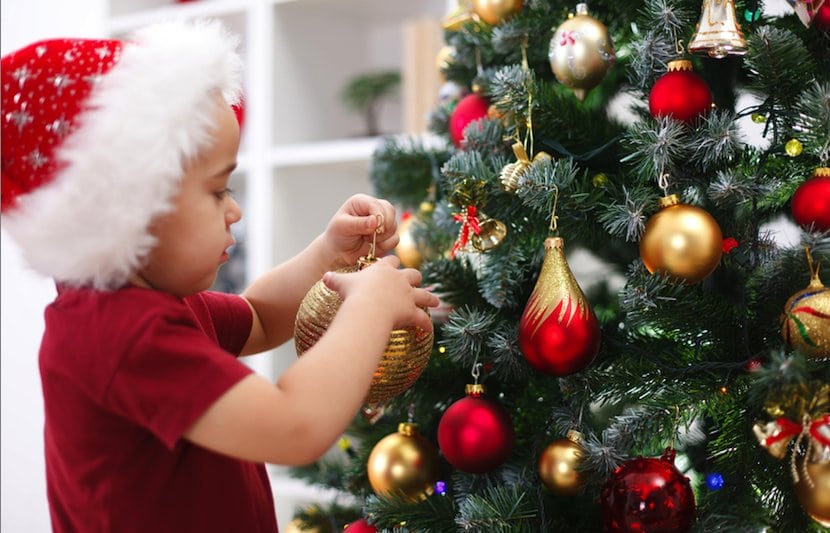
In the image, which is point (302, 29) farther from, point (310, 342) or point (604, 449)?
point (604, 449)

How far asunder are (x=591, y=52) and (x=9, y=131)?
511 mm

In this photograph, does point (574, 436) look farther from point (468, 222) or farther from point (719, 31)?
point (719, 31)

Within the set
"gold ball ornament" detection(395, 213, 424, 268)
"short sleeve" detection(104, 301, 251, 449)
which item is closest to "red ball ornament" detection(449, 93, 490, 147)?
"gold ball ornament" detection(395, 213, 424, 268)

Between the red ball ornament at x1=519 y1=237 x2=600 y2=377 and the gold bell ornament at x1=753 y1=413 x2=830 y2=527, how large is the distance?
161 millimetres

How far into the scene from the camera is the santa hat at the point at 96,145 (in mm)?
641

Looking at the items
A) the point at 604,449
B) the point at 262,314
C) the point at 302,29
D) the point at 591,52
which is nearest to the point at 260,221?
the point at 302,29

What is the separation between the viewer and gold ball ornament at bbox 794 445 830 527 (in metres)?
0.63

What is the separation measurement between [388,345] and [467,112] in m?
0.36

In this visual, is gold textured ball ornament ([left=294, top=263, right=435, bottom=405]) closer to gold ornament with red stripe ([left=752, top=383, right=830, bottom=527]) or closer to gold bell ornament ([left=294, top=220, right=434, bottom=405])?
gold bell ornament ([left=294, top=220, right=434, bottom=405])

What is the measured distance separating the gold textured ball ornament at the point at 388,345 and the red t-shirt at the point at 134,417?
92mm

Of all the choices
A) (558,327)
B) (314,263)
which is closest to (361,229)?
(314,263)

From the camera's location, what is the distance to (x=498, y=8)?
0.95 metres

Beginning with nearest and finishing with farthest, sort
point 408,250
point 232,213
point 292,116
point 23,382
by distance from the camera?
point 232,213 → point 408,250 → point 292,116 → point 23,382

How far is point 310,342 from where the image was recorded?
2.46 ft
